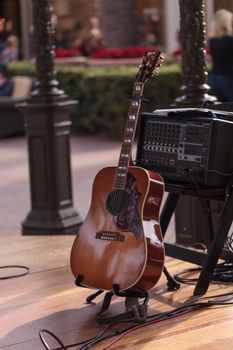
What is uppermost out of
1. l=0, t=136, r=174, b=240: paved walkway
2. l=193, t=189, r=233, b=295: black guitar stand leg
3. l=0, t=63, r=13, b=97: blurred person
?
l=193, t=189, r=233, b=295: black guitar stand leg

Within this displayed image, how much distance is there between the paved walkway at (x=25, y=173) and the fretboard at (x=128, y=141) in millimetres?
2682

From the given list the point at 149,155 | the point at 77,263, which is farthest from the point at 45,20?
the point at 77,263

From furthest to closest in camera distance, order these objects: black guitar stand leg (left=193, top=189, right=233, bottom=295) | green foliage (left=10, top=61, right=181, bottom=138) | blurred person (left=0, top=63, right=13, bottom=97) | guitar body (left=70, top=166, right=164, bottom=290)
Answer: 1. blurred person (left=0, top=63, right=13, bottom=97)
2. green foliage (left=10, top=61, right=181, bottom=138)
3. black guitar stand leg (left=193, top=189, right=233, bottom=295)
4. guitar body (left=70, top=166, right=164, bottom=290)

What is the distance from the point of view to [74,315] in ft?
13.4

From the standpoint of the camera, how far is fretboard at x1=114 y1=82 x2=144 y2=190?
405 cm

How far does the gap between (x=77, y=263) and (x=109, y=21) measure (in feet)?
42.8

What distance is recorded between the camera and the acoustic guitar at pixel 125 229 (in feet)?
12.8

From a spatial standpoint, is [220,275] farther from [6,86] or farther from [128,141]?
[6,86]

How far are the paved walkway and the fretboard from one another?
106 inches

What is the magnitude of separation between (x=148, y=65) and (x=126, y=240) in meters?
0.91

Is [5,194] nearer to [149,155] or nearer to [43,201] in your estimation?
[43,201]

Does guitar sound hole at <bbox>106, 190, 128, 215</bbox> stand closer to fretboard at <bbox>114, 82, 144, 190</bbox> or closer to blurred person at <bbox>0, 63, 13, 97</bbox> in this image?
fretboard at <bbox>114, 82, 144, 190</bbox>

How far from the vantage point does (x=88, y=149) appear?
12.0 metres

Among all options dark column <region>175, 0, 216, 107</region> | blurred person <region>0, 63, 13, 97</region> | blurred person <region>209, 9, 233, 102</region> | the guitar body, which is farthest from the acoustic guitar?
blurred person <region>0, 63, 13, 97</region>
